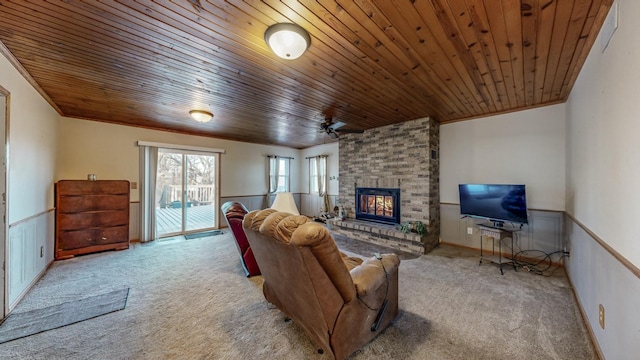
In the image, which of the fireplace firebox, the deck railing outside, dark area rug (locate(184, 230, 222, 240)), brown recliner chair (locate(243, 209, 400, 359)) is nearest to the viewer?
brown recliner chair (locate(243, 209, 400, 359))

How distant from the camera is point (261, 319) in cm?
218

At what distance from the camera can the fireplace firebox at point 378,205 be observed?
4.81 m

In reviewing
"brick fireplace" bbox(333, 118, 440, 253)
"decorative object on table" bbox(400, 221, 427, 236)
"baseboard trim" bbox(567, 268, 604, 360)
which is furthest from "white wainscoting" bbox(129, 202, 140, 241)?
"baseboard trim" bbox(567, 268, 604, 360)

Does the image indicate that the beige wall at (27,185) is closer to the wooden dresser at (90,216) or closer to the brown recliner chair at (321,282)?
the wooden dresser at (90,216)

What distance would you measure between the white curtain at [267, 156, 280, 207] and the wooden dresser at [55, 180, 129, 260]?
3474 millimetres

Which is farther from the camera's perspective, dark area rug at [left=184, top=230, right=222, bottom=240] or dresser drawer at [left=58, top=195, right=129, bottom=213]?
dark area rug at [left=184, top=230, right=222, bottom=240]

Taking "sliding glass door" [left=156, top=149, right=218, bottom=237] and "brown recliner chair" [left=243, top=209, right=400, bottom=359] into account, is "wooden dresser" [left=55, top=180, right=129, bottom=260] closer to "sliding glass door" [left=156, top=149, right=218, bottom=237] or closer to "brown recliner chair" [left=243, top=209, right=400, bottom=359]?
"sliding glass door" [left=156, top=149, right=218, bottom=237]

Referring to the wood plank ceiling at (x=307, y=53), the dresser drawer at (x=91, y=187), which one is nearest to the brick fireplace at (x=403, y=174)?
the wood plank ceiling at (x=307, y=53)

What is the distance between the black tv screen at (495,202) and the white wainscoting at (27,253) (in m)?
5.96

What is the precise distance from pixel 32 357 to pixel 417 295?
136 inches

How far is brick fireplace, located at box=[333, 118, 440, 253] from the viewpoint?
14.1ft

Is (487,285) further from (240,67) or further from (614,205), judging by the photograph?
(240,67)

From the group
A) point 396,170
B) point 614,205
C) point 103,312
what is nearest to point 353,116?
point 396,170

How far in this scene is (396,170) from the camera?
4.76 m
